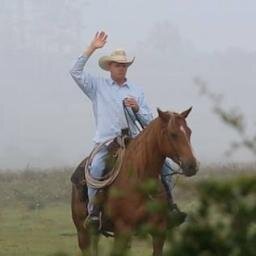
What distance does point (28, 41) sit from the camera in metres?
74.2

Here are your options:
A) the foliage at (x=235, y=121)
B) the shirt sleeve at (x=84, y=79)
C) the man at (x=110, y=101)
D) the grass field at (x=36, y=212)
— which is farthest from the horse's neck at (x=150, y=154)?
the foliage at (x=235, y=121)

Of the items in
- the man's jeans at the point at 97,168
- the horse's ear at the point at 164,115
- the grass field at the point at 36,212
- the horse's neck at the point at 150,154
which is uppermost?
the horse's ear at the point at 164,115

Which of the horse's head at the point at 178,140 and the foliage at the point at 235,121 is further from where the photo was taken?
the horse's head at the point at 178,140

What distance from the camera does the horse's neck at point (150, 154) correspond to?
8.23 metres

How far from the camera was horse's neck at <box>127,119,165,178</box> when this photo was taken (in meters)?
8.23

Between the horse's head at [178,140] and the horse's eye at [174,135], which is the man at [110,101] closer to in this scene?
the horse's head at [178,140]

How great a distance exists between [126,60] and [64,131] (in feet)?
126

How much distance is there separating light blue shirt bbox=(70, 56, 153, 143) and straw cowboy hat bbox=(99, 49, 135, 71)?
0.57 feet

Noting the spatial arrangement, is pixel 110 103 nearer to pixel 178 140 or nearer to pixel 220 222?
pixel 178 140

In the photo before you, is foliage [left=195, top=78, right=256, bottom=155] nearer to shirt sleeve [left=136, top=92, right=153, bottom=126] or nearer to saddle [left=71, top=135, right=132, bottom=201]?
saddle [left=71, top=135, right=132, bottom=201]

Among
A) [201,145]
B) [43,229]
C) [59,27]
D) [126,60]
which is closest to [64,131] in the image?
[201,145]

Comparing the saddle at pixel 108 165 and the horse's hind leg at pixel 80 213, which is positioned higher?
the saddle at pixel 108 165

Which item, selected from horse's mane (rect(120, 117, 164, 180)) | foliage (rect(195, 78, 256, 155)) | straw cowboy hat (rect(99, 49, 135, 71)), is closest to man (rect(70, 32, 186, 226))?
straw cowboy hat (rect(99, 49, 135, 71))

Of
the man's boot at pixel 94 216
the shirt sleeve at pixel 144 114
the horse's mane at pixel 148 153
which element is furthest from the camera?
the shirt sleeve at pixel 144 114
